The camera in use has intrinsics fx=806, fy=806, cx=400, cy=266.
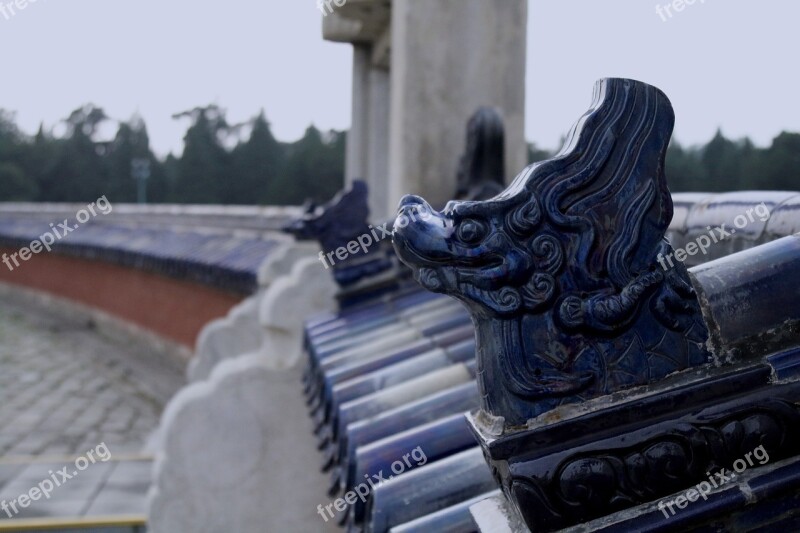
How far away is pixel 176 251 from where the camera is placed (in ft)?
32.8

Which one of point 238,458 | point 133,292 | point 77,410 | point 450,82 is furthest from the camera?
point 133,292

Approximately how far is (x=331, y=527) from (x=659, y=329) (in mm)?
2819

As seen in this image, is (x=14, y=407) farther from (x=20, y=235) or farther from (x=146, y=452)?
(x=20, y=235)

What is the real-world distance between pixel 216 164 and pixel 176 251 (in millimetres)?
12576

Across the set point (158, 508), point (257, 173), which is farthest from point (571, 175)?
point (257, 173)

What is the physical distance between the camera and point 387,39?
5938 millimetres

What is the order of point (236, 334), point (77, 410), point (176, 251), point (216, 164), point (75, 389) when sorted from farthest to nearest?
1. point (216, 164)
2. point (75, 389)
3. point (176, 251)
4. point (77, 410)
5. point (236, 334)

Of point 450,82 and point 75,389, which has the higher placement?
point 450,82

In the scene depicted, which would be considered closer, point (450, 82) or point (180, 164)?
point (450, 82)

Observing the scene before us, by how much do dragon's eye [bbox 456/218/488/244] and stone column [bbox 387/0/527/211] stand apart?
3.34m

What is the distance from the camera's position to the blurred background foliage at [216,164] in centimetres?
261

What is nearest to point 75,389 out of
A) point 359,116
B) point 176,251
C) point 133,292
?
point 133,292

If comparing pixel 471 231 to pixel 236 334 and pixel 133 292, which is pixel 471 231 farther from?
pixel 133 292

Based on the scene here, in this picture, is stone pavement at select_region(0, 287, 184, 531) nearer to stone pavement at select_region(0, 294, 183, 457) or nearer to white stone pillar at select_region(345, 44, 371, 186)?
stone pavement at select_region(0, 294, 183, 457)
